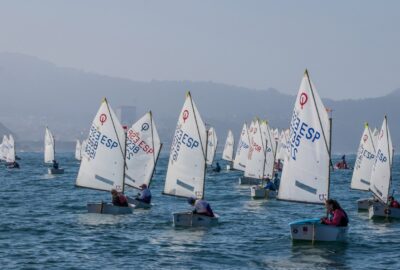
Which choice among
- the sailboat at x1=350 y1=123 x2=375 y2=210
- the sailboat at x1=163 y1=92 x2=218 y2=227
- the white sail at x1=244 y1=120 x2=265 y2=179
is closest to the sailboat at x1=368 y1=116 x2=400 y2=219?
the sailboat at x1=163 y1=92 x2=218 y2=227

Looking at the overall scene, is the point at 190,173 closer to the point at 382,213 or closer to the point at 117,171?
the point at 117,171

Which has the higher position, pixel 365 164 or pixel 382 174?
pixel 365 164

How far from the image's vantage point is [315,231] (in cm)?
3831

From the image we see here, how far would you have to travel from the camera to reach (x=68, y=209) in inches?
2255

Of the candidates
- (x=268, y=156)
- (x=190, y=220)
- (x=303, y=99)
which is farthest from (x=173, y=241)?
(x=268, y=156)

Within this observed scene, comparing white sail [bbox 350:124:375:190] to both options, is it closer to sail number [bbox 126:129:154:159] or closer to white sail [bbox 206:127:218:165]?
sail number [bbox 126:129:154:159]

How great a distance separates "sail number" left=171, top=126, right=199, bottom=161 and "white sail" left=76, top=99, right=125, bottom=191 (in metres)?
4.89

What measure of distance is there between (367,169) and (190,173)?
27327mm

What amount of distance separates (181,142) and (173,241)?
11490 millimetres

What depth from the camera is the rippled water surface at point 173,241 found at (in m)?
35.2

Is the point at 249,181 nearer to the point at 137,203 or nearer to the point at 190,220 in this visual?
the point at 137,203

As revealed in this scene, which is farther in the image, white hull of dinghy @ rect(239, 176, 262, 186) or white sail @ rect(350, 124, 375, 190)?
white hull of dinghy @ rect(239, 176, 262, 186)

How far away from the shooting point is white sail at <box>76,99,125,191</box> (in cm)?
5494

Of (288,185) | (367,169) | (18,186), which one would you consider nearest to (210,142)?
(18,186)
